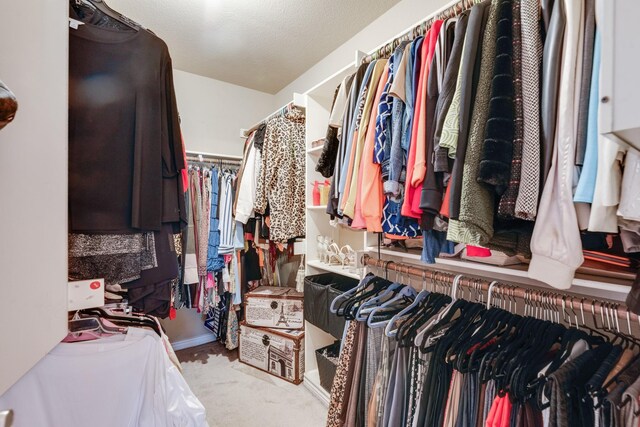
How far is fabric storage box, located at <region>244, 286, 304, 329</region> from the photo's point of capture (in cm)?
213

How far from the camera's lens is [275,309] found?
85.4 inches

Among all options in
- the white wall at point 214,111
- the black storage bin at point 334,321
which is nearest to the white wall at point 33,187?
the black storage bin at point 334,321

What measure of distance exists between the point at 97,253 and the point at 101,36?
2.27 feet

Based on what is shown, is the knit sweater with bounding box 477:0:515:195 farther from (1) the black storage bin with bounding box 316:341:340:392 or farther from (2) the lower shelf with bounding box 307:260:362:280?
(1) the black storage bin with bounding box 316:341:340:392

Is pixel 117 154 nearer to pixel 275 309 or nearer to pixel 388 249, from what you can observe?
pixel 388 249

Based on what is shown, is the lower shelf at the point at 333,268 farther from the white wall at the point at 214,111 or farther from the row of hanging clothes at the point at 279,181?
the white wall at the point at 214,111

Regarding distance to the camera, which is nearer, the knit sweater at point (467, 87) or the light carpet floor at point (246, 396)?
the knit sweater at point (467, 87)

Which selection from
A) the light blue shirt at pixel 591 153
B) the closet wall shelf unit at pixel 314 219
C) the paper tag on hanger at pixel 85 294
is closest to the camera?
the light blue shirt at pixel 591 153

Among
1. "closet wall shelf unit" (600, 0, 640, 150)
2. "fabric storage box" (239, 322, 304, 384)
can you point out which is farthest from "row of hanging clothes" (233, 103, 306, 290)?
"closet wall shelf unit" (600, 0, 640, 150)

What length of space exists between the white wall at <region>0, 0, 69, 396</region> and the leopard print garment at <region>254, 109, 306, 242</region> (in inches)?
53.9

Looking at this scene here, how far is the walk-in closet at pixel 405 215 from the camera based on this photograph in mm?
543

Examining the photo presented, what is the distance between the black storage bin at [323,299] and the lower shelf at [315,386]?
0.41 meters

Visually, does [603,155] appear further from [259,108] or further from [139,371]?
[259,108]

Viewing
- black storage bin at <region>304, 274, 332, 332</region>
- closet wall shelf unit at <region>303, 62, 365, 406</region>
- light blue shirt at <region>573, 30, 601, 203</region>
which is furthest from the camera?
closet wall shelf unit at <region>303, 62, 365, 406</region>
